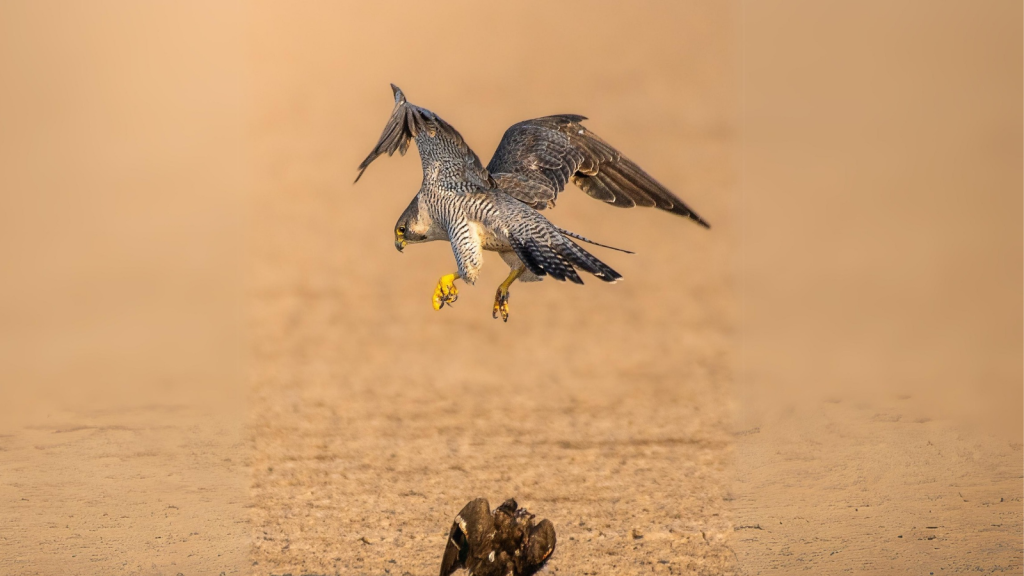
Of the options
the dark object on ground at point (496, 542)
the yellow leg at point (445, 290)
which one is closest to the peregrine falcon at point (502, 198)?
the yellow leg at point (445, 290)

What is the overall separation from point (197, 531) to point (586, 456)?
159 inches

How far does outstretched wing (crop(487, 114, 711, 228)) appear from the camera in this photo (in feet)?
26.5

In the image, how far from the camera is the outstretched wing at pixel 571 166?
806 cm

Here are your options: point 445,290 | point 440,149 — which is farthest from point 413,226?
point 445,290

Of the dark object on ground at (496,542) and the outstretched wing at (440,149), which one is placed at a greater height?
the outstretched wing at (440,149)

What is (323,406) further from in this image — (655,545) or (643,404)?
(655,545)

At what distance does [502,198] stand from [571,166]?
42.5 inches

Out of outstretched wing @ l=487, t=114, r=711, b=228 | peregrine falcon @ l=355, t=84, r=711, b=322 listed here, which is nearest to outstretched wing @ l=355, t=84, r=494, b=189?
peregrine falcon @ l=355, t=84, r=711, b=322

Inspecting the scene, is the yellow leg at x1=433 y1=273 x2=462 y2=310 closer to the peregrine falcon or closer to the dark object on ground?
the peregrine falcon

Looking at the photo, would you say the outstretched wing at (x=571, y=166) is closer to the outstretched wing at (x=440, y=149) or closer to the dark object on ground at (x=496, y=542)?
the outstretched wing at (x=440, y=149)

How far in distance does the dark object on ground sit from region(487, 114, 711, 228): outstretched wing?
86.4 inches

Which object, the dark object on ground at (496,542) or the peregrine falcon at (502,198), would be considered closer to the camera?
the peregrine falcon at (502,198)

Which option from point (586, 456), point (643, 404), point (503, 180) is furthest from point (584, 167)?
point (643, 404)

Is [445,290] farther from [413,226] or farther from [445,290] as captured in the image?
[413,226]
